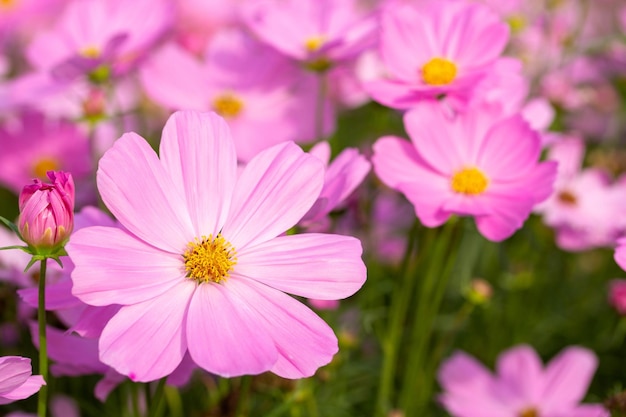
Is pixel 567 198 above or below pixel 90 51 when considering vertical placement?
below

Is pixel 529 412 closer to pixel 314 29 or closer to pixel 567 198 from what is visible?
pixel 567 198


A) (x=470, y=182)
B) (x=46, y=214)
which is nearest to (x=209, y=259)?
(x=46, y=214)

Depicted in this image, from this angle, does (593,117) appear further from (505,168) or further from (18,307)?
(18,307)

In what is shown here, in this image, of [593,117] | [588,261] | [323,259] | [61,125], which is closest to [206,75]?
[61,125]

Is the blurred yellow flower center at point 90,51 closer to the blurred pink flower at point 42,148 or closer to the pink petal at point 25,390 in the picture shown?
the blurred pink flower at point 42,148

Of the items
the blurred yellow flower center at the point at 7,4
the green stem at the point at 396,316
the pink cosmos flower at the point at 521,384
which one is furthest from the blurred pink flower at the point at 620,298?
the blurred yellow flower center at the point at 7,4

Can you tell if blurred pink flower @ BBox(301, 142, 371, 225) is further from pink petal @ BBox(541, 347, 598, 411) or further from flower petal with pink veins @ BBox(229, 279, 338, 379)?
pink petal @ BBox(541, 347, 598, 411)
